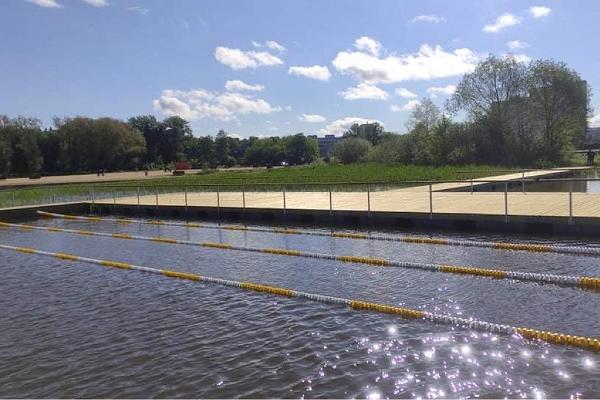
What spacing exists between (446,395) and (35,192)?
35.6m

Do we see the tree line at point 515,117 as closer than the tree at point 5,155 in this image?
Yes

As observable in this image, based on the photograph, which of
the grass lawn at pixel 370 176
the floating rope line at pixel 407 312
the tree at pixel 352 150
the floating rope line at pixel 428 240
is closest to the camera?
the floating rope line at pixel 407 312

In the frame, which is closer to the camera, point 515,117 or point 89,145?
point 515,117

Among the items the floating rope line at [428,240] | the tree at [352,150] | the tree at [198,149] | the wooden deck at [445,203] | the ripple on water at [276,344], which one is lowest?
the ripple on water at [276,344]

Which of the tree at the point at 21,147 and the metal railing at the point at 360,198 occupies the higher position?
the tree at the point at 21,147

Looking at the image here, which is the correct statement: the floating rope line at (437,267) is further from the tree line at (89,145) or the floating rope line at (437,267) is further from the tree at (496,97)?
the tree line at (89,145)

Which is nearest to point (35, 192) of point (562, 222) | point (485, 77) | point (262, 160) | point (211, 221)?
point (211, 221)

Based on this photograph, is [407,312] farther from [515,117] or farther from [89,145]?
[89,145]

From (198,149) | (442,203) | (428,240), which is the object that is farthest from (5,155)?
(428,240)

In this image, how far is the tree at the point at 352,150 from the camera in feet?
295

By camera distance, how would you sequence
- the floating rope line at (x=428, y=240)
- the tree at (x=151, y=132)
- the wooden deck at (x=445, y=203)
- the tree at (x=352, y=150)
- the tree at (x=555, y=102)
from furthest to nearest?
the tree at (x=151, y=132) < the tree at (x=352, y=150) < the tree at (x=555, y=102) < the wooden deck at (x=445, y=203) < the floating rope line at (x=428, y=240)

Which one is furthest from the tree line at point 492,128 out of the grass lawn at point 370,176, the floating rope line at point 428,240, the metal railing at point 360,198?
the floating rope line at point 428,240

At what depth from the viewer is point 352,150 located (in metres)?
90.9

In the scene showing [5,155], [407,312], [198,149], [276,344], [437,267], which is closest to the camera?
[276,344]
